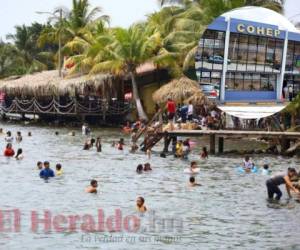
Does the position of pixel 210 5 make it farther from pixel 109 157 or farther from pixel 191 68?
pixel 109 157

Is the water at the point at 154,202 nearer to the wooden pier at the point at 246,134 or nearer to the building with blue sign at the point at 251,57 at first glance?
the wooden pier at the point at 246,134

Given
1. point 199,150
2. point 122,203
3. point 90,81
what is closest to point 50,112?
point 90,81

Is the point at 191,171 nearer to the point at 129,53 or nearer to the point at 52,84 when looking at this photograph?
the point at 129,53

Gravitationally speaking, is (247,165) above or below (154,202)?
above

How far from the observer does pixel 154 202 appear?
2281cm

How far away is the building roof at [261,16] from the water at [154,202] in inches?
209

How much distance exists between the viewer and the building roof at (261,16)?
29.2 metres

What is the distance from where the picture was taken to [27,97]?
57062 millimetres

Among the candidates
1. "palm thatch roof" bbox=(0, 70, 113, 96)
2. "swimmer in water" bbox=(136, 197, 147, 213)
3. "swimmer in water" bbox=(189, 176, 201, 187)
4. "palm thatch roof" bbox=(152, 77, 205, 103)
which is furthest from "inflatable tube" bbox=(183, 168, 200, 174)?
"palm thatch roof" bbox=(0, 70, 113, 96)

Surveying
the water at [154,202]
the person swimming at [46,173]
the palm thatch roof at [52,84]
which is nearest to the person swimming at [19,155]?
the water at [154,202]

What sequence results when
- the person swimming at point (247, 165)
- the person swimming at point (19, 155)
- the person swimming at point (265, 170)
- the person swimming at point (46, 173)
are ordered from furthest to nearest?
the person swimming at point (19, 155) → the person swimming at point (247, 165) → the person swimming at point (265, 170) → the person swimming at point (46, 173)

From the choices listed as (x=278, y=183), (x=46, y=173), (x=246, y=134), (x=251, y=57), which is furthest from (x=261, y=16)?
(x=46, y=173)

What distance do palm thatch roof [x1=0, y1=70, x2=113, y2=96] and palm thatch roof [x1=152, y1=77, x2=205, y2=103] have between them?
16.0 feet

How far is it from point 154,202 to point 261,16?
Result: 9.94 meters
